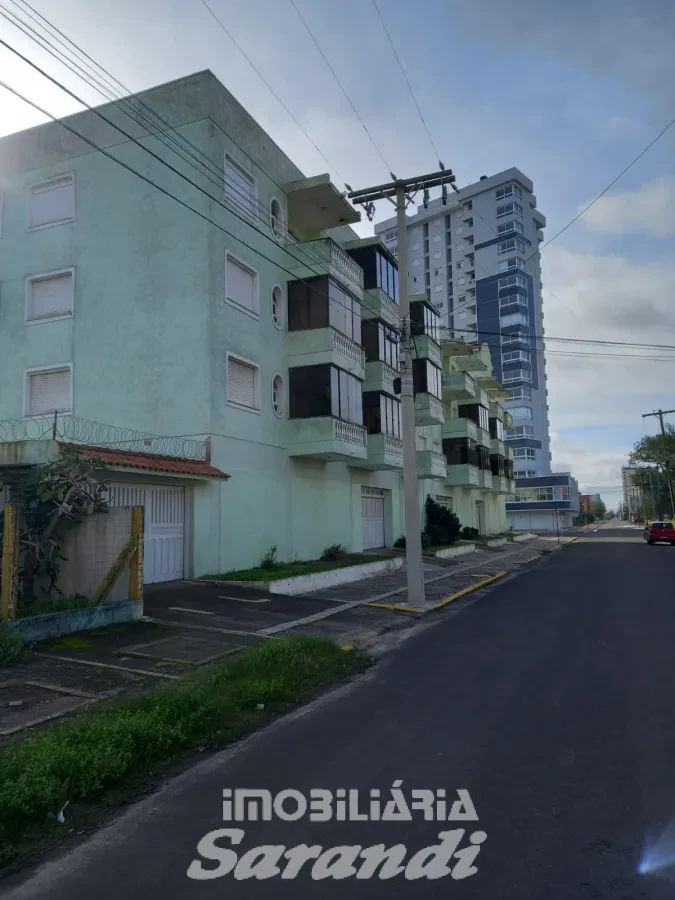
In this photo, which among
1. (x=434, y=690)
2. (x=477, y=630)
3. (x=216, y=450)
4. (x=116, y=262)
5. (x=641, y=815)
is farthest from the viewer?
(x=116, y=262)

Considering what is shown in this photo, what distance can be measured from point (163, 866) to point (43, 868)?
692 millimetres

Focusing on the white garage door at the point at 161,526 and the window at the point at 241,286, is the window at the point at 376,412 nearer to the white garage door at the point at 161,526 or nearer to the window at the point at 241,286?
the window at the point at 241,286

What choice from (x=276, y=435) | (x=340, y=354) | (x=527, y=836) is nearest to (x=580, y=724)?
(x=527, y=836)

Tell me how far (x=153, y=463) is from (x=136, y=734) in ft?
31.7

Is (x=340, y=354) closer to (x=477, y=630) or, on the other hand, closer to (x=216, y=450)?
(x=216, y=450)

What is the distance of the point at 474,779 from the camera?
483cm

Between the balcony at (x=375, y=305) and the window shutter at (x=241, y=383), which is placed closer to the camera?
the window shutter at (x=241, y=383)

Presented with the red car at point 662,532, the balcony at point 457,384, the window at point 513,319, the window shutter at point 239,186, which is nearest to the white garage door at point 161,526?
the window shutter at point 239,186

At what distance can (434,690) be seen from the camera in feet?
24.6

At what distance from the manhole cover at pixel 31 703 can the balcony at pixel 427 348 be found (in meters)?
24.8

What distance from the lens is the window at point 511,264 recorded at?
89.7 m

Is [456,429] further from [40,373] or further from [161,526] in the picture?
[161,526]

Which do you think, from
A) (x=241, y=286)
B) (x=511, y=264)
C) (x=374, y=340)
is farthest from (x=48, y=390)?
(x=511, y=264)

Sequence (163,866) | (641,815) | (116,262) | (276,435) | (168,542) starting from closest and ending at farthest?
(163,866), (641,815), (168,542), (116,262), (276,435)
